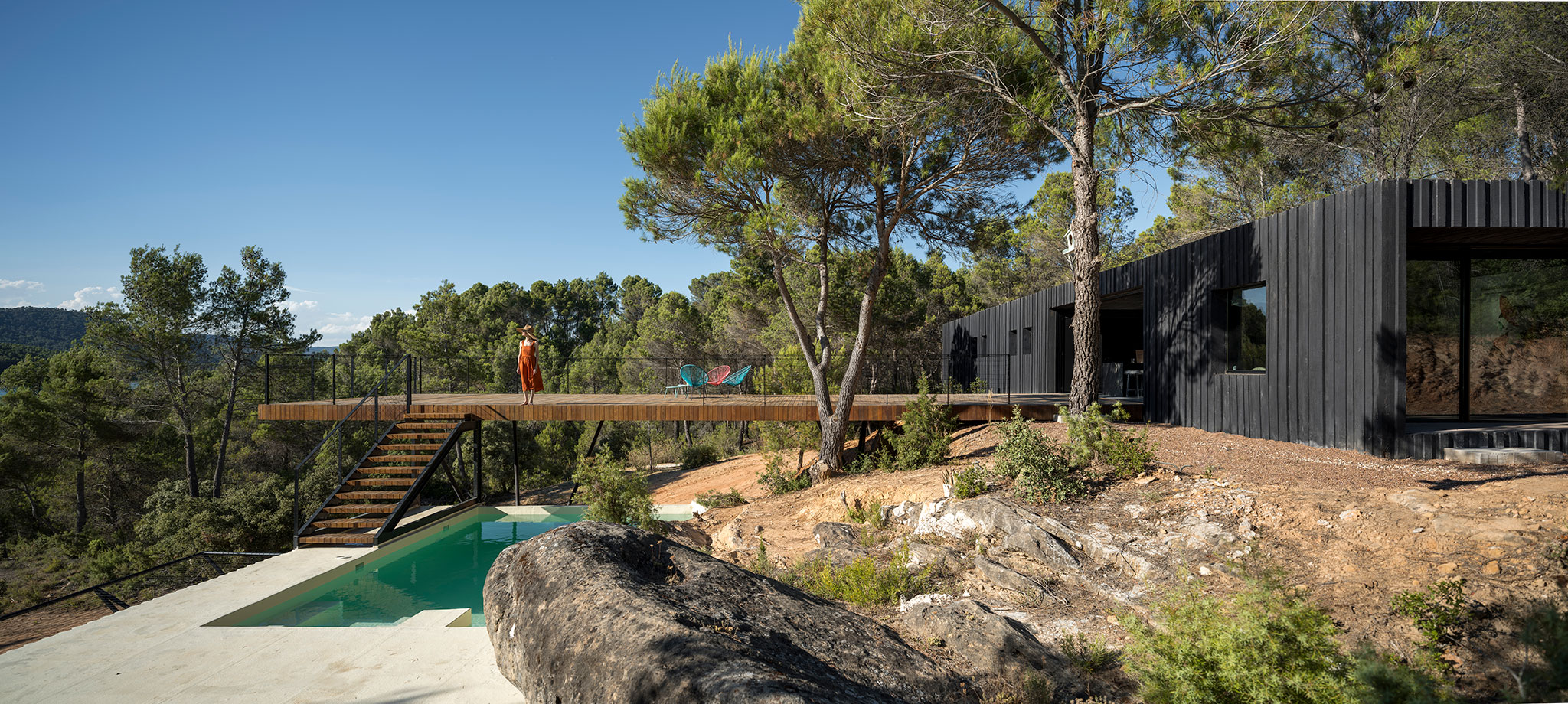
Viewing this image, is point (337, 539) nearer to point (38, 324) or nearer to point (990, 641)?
point (990, 641)

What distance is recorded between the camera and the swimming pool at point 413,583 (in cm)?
631

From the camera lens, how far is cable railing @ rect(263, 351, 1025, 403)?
51.7ft

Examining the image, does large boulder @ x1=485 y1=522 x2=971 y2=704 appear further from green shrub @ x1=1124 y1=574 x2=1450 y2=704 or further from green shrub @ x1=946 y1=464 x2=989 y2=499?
green shrub @ x1=946 y1=464 x2=989 y2=499

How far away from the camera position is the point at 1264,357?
8391 millimetres

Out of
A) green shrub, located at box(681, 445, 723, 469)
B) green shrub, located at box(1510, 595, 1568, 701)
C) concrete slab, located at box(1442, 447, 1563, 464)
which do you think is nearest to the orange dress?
green shrub, located at box(681, 445, 723, 469)

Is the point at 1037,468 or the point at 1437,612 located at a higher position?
the point at 1037,468

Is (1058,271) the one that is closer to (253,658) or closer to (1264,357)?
(1264,357)

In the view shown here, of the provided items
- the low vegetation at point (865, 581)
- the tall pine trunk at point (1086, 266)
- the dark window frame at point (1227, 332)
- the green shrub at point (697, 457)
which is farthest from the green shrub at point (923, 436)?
the green shrub at point (697, 457)

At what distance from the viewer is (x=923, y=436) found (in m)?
10.0

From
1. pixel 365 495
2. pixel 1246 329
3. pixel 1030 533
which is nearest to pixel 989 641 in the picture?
pixel 1030 533

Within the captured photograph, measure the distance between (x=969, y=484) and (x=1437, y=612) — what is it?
3643 mm

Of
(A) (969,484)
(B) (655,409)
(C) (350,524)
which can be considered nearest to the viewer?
(A) (969,484)

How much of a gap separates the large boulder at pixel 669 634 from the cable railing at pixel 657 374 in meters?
8.14

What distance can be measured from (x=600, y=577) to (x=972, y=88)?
840 cm
